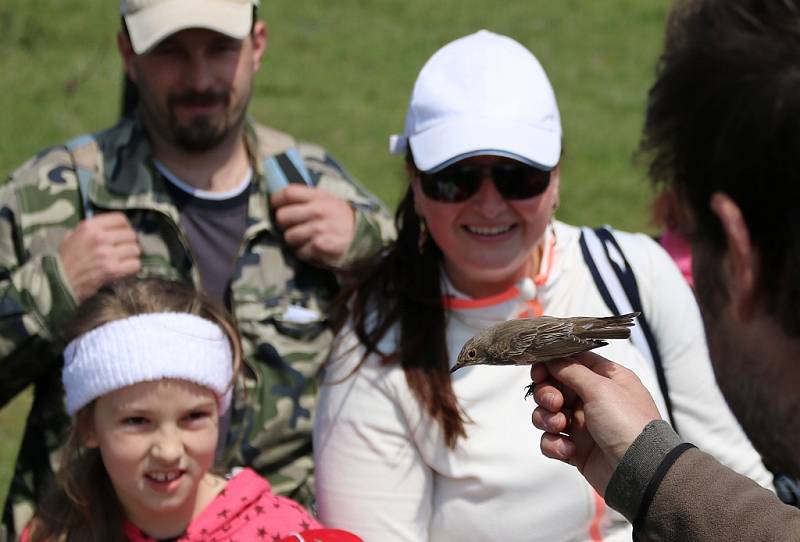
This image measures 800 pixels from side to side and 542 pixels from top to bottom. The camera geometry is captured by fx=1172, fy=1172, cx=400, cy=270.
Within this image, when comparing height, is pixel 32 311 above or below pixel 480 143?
below

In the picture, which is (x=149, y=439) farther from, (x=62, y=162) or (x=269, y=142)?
(x=269, y=142)

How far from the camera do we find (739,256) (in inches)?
79.8

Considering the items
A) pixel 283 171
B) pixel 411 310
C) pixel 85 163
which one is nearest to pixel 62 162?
pixel 85 163

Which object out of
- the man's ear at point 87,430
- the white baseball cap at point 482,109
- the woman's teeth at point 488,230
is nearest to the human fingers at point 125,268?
the man's ear at point 87,430

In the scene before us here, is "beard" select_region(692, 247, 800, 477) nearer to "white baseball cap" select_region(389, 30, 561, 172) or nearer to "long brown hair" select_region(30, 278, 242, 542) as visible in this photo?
"white baseball cap" select_region(389, 30, 561, 172)

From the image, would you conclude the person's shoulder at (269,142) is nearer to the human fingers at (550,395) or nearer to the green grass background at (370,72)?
the human fingers at (550,395)

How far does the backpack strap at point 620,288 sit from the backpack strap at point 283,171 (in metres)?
1.00

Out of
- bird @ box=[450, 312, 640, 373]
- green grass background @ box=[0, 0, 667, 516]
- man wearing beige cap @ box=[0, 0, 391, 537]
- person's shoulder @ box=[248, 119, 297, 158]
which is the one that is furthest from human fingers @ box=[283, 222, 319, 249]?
green grass background @ box=[0, 0, 667, 516]

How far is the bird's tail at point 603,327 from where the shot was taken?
2.09 metres

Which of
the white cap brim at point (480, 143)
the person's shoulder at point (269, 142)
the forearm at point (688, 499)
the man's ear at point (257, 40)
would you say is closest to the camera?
the forearm at point (688, 499)

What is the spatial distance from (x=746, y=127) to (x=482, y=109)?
4.00 ft

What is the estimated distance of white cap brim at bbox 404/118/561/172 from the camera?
305cm

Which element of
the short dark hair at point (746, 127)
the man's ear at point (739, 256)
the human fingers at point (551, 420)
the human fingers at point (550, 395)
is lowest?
the human fingers at point (551, 420)

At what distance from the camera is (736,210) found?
2004 millimetres
